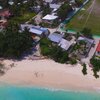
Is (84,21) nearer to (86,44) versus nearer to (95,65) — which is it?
(86,44)

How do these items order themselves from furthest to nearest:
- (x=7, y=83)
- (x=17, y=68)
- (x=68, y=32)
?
1. (x=68, y=32)
2. (x=17, y=68)
3. (x=7, y=83)

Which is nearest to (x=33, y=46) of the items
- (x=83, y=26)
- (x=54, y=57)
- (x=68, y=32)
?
(x=54, y=57)

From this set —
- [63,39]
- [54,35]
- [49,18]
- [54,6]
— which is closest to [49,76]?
[63,39]

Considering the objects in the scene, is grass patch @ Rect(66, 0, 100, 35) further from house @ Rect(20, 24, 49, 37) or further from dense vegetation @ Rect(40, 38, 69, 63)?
dense vegetation @ Rect(40, 38, 69, 63)

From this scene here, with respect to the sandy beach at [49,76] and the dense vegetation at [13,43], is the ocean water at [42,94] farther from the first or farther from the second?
the dense vegetation at [13,43]

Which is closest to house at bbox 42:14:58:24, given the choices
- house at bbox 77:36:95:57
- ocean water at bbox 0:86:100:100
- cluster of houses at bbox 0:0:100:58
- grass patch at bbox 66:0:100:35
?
cluster of houses at bbox 0:0:100:58

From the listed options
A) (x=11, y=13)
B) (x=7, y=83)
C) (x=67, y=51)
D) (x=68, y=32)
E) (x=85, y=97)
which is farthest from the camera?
(x=11, y=13)

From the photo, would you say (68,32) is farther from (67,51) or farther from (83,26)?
(67,51)

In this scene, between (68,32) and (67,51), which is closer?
(67,51)
